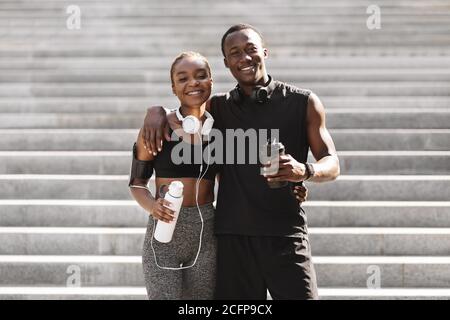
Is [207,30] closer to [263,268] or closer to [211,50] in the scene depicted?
[211,50]

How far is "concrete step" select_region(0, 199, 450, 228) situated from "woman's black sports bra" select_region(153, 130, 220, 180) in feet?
7.98

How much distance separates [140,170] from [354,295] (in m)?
2.29

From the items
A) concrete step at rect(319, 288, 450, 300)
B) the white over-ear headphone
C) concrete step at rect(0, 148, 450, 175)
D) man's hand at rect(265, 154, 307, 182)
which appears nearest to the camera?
man's hand at rect(265, 154, 307, 182)

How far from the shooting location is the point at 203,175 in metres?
3.11

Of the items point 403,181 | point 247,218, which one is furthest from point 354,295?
point 247,218

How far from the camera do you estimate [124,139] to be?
6.57 meters

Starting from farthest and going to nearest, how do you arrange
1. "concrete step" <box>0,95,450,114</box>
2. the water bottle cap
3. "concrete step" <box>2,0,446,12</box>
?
"concrete step" <box>2,0,446,12</box>
"concrete step" <box>0,95,450,114</box>
the water bottle cap

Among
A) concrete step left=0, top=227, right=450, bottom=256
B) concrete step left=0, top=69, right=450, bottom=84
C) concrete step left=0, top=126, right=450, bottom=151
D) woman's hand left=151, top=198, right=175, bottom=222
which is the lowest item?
concrete step left=0, top=227, right=450, bottom=256

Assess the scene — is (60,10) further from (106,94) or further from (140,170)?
(140,170)

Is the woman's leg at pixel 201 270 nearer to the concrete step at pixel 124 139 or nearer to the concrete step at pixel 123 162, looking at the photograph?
the concrete step at pixel 123 162

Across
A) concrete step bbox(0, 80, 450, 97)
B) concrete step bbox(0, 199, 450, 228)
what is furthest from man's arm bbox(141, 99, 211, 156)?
concrete step bbox(0, 80, 450, 97)

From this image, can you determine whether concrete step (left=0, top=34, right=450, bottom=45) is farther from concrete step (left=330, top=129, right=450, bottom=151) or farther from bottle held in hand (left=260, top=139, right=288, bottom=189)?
bottle held in hand (left=260, top=139, right=288, bottom=189)

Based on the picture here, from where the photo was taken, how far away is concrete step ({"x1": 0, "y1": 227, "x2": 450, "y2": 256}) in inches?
208

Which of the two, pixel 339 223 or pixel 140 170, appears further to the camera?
pixel 339 223
